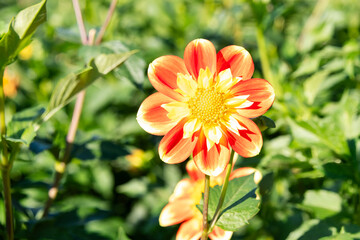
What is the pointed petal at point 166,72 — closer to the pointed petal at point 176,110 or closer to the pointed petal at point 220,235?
the pointed petal at point 176,110

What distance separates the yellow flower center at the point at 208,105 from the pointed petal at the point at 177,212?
0.28m

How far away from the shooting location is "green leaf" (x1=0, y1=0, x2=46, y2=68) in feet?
2.61

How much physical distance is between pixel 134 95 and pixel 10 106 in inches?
25.8

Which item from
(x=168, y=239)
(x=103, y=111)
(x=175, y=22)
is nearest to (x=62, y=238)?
(x=168, y=239)

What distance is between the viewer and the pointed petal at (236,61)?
78 centimetres

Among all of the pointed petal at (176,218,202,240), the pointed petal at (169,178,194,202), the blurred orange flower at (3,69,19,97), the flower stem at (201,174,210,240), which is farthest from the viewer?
the blurred orange flower at (3,69,19,97)

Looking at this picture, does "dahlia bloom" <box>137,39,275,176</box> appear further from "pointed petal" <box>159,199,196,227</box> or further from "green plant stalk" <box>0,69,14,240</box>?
"green plant stalk" <box>0,69,14,240</box>

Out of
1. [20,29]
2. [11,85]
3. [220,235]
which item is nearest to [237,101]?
[220,235]

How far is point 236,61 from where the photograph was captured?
0.79 m

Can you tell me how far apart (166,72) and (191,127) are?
0.42 ft

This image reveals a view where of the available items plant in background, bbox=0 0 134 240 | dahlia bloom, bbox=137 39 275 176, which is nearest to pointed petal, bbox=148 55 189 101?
dahlia bloom, bbox=137 39 275 176

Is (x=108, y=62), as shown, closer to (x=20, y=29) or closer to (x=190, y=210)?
(x=20, y=29)

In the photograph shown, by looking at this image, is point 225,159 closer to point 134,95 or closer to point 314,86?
point 314,86

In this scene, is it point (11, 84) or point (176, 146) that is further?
point (11, 84)
